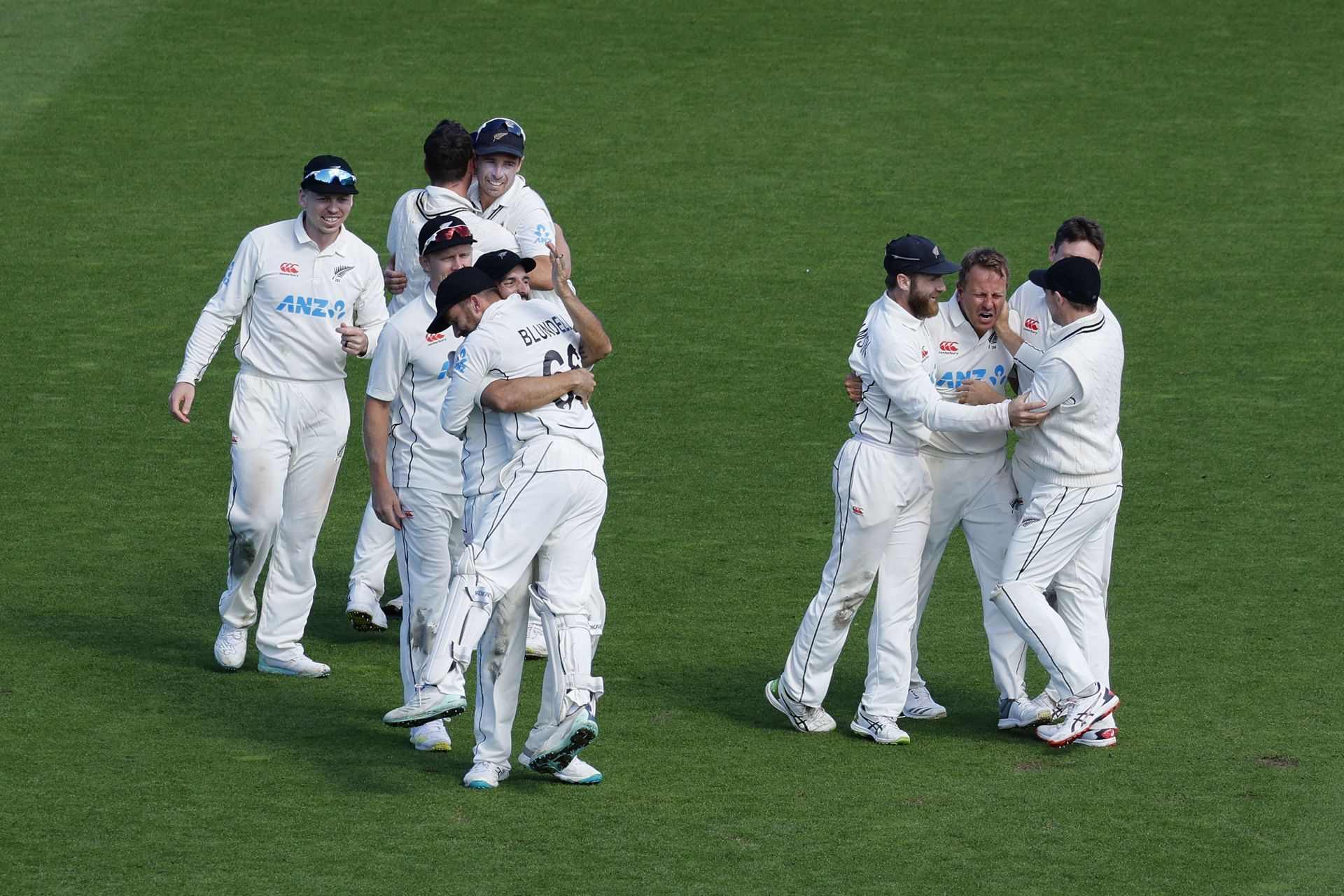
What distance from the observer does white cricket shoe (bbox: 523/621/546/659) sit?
7.90 metres

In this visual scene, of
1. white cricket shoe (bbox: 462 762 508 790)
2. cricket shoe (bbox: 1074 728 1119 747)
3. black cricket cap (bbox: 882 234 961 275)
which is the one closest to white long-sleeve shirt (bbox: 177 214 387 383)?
white cricket shoe (bbox: 462 762 508 790)

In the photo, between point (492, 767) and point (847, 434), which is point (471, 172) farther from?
point (847, 434)

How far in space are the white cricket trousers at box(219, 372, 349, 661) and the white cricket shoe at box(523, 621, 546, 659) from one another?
38.5 inches

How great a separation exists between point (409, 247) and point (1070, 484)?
9.70 feet

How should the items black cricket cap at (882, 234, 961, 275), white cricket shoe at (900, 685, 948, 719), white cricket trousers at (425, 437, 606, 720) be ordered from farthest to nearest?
white cricket shoe at (900, 685, 948, 719)
black cricket cap at (882, 234, 961, 275)
white cricket trousers at (425, 437, 606, 720)

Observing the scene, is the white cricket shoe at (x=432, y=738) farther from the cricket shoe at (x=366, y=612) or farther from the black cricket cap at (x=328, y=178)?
the black cricket cap at (x=328, y=178)

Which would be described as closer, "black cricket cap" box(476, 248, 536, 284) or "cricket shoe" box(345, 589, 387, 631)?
"black cricket cap" box(476, 248, 536, 284)

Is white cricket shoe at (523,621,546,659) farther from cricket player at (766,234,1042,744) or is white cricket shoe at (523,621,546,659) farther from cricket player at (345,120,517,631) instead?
cricket player at (766,234,1042,744)

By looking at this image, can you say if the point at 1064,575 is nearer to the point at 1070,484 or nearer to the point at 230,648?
the point at 1070,484

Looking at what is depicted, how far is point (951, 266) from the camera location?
6.73m

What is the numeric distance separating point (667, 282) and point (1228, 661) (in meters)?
6.64

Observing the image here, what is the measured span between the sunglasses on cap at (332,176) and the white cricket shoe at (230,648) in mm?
1948

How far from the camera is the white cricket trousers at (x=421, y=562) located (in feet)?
22.6

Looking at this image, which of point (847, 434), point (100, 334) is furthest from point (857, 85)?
point (100, 334)
